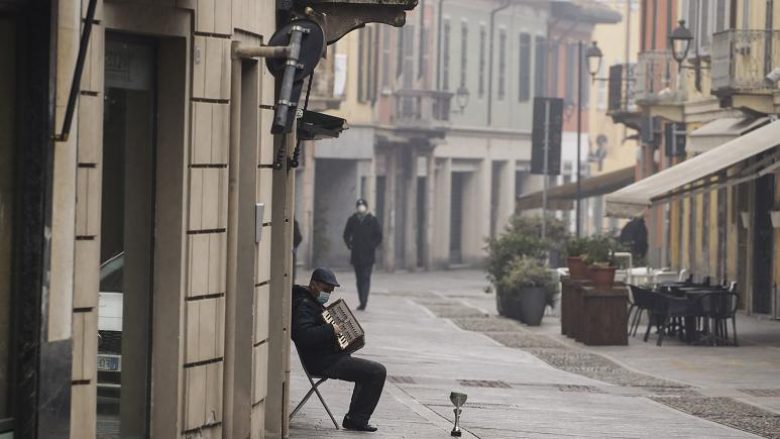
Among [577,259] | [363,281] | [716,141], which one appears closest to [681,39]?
[716,141]

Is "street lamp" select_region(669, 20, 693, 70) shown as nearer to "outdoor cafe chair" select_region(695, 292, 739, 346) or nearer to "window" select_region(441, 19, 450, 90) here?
"outdoor cafe chair" select_region(695, 292, 739, 346)

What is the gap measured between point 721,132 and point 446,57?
28.2m

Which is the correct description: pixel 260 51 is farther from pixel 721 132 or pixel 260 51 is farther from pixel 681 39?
pixel 681 39

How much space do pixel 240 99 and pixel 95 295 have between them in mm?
2859

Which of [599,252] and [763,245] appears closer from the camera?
[599,252]

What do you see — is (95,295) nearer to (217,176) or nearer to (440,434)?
(217,176)

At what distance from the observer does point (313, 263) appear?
50906mm

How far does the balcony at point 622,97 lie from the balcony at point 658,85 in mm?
4039

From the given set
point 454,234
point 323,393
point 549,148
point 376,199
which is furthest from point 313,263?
point 323,393

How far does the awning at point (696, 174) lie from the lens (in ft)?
85.0

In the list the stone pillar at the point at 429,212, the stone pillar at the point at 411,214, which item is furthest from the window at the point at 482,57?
the stone pillar at the point at 411,214

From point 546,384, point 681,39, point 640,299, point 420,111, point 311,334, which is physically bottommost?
point 546,384

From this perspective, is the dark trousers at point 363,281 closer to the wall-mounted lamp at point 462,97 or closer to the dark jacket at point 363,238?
the dark jacket at point 363,238

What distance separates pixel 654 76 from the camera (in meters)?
40.2
